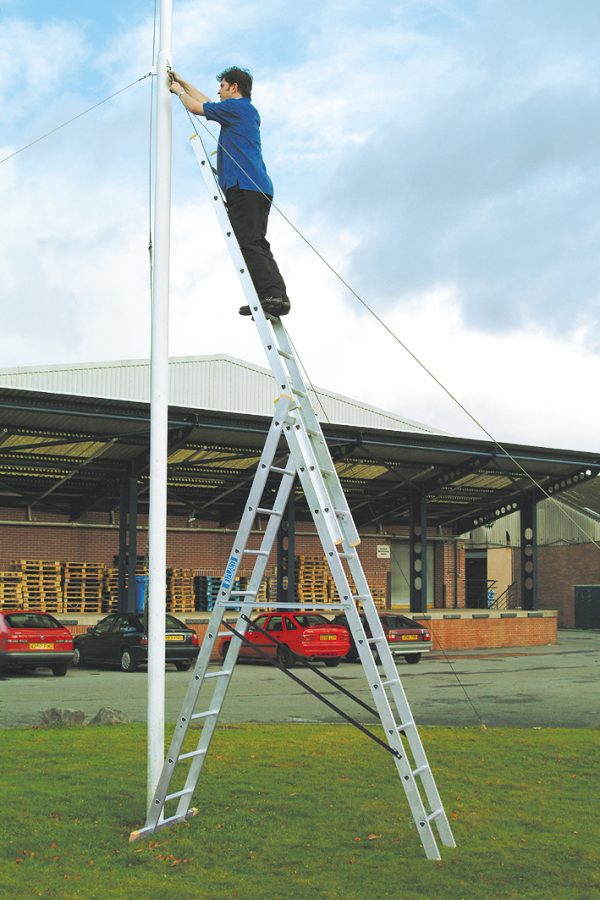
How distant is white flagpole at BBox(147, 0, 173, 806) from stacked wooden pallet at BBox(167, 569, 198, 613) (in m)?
31.1

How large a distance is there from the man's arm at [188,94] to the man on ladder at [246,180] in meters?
0.08

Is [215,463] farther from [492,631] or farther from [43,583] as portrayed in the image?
[492,631]

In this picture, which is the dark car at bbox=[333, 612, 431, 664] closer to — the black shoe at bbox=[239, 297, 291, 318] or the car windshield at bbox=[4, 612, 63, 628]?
the car windshield at bbox=[4, 612, 63, 628]

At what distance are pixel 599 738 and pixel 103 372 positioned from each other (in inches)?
1229

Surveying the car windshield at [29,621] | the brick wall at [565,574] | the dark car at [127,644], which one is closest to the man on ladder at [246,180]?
the car windshield at [29,621]

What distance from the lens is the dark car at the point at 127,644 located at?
955 inches

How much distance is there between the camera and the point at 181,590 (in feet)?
124

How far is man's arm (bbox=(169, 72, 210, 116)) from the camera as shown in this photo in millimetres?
6980

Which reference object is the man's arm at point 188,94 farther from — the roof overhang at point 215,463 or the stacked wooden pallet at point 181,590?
A: the stacked wooden pallet at point 181,590

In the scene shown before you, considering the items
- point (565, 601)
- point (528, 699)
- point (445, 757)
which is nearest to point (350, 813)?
point (445, 757)

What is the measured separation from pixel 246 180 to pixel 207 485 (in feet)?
96.1

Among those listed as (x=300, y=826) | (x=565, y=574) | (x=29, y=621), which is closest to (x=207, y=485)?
(x=29, y=621)

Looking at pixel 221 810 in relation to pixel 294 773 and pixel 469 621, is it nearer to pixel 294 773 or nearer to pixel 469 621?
A: pixel 294 773

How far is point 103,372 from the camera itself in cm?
3972
